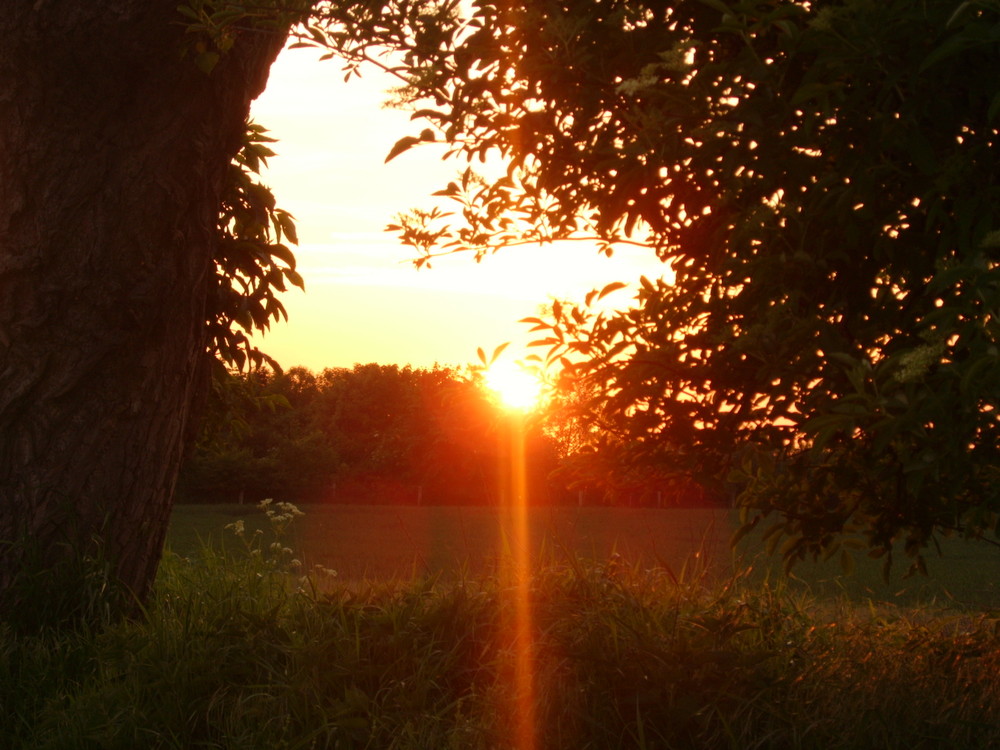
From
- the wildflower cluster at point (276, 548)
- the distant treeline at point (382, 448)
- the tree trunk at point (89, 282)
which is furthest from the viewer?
the wildflower cluster at point (276, 548)

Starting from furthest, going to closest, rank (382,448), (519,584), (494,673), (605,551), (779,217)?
(382,448)
(605,551)
(519,584)
(494,673)
(779,217)

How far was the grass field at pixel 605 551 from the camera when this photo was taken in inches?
224

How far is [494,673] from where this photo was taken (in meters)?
4.44

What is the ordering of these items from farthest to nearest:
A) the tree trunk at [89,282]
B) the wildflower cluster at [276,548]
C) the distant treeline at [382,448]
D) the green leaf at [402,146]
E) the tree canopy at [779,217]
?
the wildflower cluster at [276,548]
the tree trunk at [89,282]
the distant treeline at [382,448]
the green leaf at [402,146]
the tree canopy at [779,217]

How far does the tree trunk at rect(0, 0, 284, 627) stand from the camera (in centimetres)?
553

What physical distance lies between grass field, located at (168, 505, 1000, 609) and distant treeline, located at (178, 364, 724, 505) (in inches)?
12.3

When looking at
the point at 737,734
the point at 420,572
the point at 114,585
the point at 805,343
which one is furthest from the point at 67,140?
the point at 737,734

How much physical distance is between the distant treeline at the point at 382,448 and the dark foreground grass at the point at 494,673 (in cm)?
56

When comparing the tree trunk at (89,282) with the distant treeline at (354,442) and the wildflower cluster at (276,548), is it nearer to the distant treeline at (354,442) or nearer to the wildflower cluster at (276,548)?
the wildflower cluster at (276,548)

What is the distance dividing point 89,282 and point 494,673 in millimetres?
3109

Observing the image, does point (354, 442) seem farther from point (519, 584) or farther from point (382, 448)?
point (519, 584)

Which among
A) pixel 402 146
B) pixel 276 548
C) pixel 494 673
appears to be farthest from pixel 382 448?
pixel 402 146

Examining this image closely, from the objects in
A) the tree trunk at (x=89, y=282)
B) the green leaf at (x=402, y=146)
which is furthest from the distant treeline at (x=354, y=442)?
the tree trunk at (x=89, y=282)

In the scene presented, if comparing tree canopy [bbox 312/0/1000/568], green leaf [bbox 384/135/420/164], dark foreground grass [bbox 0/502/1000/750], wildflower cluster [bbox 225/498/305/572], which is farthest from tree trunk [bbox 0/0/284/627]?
green leaf [bbox 384/135/420/164]
